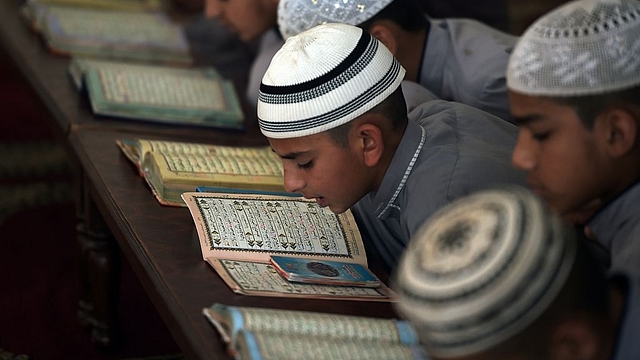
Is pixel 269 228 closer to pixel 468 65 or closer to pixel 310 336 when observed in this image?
pixel 310 336

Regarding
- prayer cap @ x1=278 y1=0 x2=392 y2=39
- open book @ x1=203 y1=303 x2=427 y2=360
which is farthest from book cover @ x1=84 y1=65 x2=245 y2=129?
open book @ x1=203 y1=303 x2=427 y2=360

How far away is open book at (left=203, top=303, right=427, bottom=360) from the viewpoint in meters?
1.37

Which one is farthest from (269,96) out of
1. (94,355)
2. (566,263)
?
(94,355)

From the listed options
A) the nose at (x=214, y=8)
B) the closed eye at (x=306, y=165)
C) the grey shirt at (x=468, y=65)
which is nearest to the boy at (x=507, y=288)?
the closed eye at (x=306, y=165)

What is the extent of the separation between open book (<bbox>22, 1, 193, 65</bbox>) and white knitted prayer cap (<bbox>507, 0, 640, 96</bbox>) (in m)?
2.20

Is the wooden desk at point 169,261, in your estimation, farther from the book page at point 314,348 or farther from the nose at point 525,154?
the nose at point 525,154

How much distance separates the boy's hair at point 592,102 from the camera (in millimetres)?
1446

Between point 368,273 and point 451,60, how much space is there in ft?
3.30

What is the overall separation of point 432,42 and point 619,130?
118 centimetres

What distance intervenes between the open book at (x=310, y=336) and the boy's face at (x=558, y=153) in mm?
317

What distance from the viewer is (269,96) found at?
178 cm

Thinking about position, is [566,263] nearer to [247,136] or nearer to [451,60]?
[451,60]

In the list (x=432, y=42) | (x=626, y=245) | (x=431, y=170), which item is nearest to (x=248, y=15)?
(x=432, y=42)

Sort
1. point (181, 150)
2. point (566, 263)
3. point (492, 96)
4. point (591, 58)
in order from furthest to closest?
point (492, 96) → point (181, 150) → point (591, 58) → point (566, 263)
